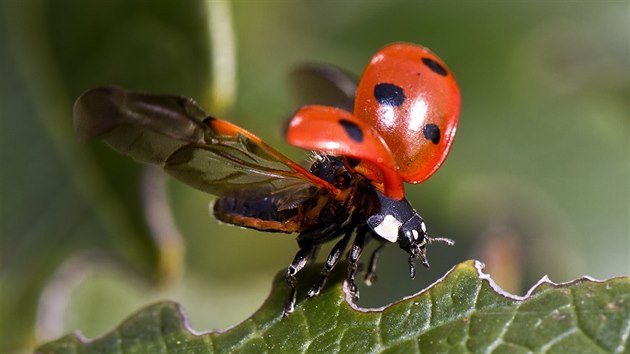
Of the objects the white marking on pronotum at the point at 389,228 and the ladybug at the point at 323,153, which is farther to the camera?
the white marking on pronotum at the point at 389,228

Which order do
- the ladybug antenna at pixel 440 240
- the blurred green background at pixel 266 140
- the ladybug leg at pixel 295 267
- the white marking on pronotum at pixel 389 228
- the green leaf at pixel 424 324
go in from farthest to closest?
the blurred green background at pixel 266 140, the ladybug antenna at pixel 440 240, the white marking on pronotum at pixel 389 228, the ladybug leg at pixel 295 267, the green leaf at pixel 424 324

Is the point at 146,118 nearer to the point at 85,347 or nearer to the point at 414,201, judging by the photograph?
the point at 85,347

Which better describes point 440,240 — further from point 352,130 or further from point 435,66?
point 352,130

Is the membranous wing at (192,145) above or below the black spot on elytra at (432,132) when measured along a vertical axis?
below

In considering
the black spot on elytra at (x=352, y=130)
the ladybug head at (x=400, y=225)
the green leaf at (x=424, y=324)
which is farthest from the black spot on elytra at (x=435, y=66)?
the green leaf at (x=424, y=324)

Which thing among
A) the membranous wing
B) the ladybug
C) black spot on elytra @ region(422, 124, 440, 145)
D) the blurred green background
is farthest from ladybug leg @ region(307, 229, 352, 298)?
the blurred green background

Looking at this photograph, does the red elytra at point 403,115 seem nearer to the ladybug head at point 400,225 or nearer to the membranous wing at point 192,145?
the ladybug head at point 400,225

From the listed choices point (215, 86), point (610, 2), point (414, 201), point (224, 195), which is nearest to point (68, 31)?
point (215, 86)
